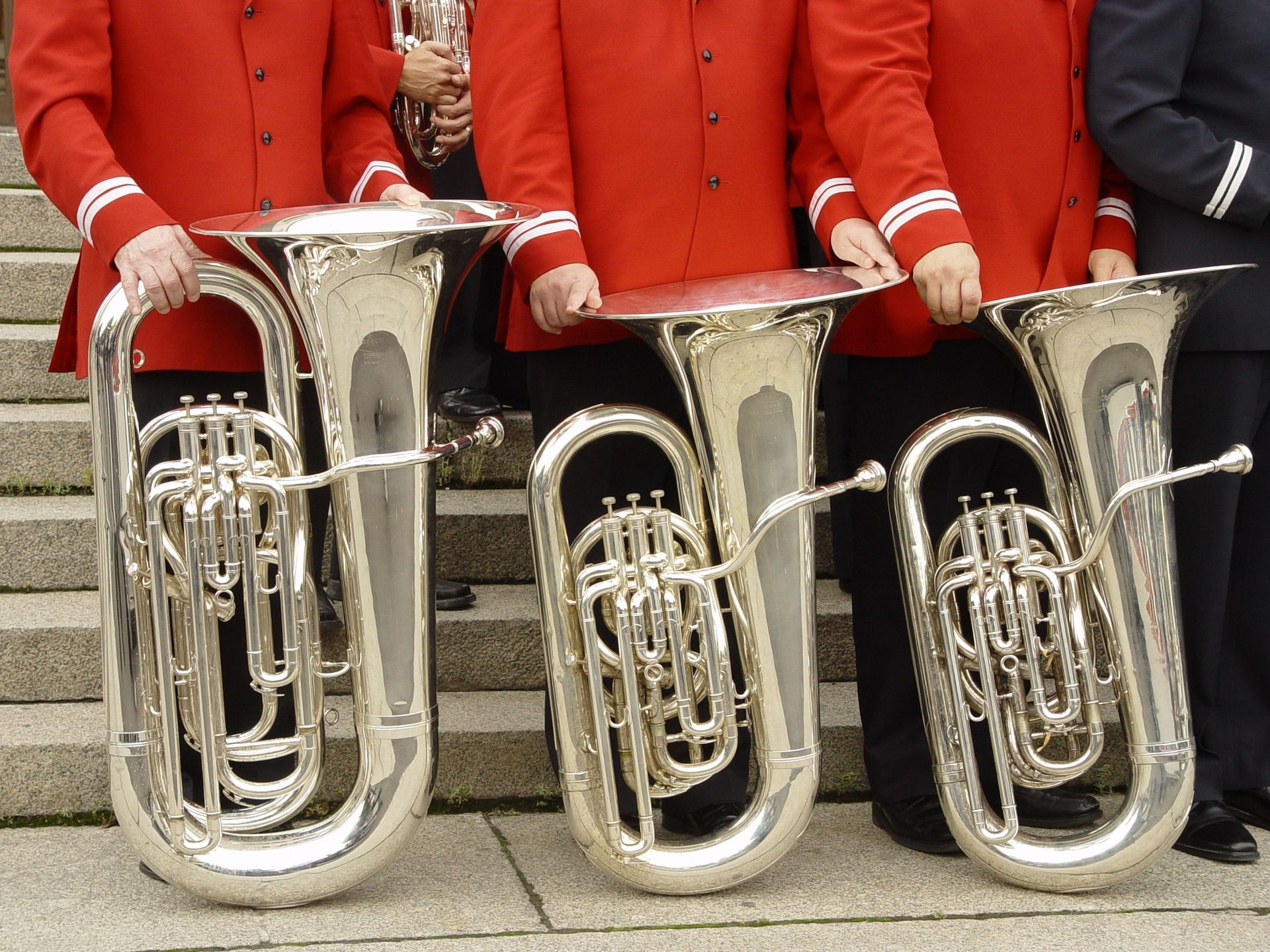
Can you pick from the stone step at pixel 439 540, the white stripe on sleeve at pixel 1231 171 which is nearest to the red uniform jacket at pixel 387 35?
the stone step at pixel 439 540

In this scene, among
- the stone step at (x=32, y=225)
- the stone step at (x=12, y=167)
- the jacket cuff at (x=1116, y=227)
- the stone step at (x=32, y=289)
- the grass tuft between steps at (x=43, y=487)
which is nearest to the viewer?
the jacket cuff at (x=1116, y=227)

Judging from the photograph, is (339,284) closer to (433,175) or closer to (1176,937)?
(1176,937)

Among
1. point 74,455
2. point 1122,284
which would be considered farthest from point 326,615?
point 1122,284

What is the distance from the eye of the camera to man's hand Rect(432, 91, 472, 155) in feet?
11.1

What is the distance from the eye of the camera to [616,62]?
8.71ft

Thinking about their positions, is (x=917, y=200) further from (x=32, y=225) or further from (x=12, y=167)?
(x=12, y=167)

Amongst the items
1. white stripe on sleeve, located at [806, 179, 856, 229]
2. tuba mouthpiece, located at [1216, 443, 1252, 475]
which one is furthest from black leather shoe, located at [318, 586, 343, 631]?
tuba mouthpiece, located at [1216, 443, 1252, 475]

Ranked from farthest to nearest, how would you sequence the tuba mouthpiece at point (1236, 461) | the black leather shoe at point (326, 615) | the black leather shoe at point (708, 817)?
the black leather shoe at point (326, 615) → the black leather shoe at point (708, 817) → the tuba mouthpiece at point (1236, 461)

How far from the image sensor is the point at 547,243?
2.57 meters

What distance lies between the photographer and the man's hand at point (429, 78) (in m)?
3.34

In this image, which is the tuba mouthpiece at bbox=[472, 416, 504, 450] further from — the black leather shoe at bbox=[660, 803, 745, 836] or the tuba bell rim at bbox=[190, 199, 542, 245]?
the black leather shoe at bbox=[660, 803, 745, 836]

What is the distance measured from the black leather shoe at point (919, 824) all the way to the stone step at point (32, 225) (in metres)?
3.16

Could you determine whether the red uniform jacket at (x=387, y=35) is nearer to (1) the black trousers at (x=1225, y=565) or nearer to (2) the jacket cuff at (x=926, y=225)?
(2) the jacket cuff at (x=926, y=225)

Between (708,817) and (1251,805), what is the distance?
3.77 feet
